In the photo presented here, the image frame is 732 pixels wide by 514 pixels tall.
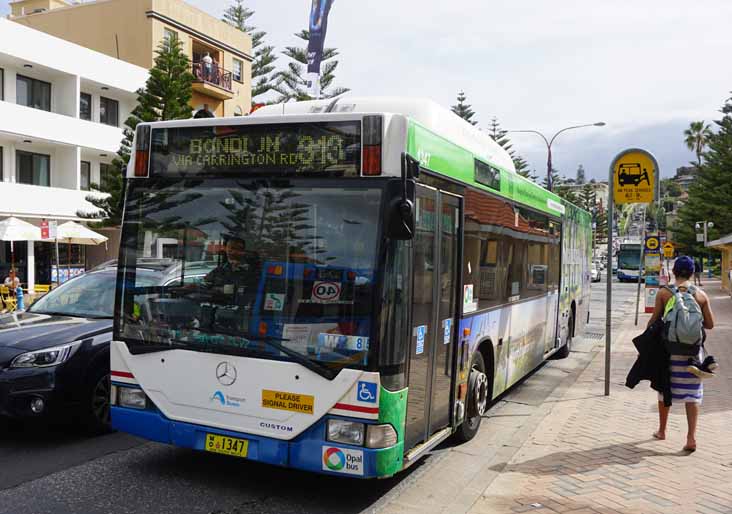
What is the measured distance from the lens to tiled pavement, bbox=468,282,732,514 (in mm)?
5250

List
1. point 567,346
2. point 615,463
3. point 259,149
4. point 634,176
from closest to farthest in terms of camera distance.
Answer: point 259,149
point 615,463
point 634,176
point 567,346

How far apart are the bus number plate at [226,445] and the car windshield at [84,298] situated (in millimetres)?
2938

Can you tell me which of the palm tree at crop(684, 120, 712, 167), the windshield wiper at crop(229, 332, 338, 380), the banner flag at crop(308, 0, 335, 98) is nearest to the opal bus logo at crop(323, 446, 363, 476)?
the windshield wiper at crop(229, 332, 338, 380)

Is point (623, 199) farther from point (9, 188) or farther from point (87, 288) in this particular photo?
point (9, 188)

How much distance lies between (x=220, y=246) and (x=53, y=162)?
29034 millimetres

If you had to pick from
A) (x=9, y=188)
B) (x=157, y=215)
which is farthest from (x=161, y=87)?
(x=157, y=215)

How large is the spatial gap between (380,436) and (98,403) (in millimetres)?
3426

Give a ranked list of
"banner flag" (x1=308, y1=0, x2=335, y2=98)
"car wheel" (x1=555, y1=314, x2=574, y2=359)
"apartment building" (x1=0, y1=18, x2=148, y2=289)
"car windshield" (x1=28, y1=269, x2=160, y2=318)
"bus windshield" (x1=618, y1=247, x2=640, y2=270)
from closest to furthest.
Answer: "car windshield" (x1=28, y1=269, x2=160, y2=318) → "car wheel" (x1=555, y1=314, x2=574, y2=359) → "banner flag" (x1=308, y1=0, x2=335, y2=98) → "apartment building" (x1=0, y1=18, x2=148, y2=289) → "bus windshield" (x1=618, y1=247, x2=640, y2=270)

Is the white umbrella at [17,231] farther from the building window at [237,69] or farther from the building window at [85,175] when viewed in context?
the building window at [237,69]

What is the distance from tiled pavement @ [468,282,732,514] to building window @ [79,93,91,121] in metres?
29.0

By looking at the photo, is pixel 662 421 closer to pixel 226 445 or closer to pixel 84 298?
pixel 226 445

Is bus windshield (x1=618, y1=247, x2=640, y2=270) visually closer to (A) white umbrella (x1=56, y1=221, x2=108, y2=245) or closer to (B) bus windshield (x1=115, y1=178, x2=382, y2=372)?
(A) white umbrella (x1=56, y1=221, x2=108, y2=245)

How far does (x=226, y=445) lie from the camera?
16.6 feet

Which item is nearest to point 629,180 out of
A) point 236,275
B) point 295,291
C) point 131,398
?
point 295,291
